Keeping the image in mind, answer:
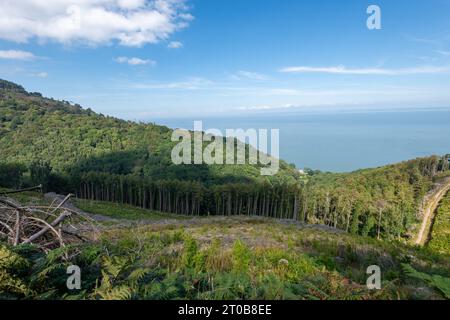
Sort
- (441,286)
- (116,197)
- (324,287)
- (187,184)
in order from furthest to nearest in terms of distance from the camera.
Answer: (116,197), (187,184), (441,286), (324,287)

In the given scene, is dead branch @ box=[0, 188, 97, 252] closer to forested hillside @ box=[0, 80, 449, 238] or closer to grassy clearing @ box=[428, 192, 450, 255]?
grassy clearing @ box=[428, 192, 450, 255]

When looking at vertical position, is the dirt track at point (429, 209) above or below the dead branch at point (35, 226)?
Answer: below

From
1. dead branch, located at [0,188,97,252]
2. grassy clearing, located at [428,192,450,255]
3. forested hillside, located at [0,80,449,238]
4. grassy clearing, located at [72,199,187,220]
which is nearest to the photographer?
dead branch, located at [0,188,97,252]

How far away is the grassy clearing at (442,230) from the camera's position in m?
36.6

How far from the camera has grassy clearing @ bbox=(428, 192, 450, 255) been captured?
120 ft

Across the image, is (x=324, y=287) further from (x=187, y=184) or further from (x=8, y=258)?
(x=187, y=184)

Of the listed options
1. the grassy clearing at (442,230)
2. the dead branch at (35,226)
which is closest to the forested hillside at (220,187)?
the grassy clearing at (442,230)

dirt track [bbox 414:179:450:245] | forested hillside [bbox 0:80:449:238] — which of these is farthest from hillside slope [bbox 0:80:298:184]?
dirt track [bbox 414:179:450:245]

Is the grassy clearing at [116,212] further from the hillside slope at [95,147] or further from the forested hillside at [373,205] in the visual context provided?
the hillside slope at [95,147]

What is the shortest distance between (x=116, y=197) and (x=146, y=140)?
6204 cm

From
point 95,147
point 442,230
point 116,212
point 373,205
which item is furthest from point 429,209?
point 95,147

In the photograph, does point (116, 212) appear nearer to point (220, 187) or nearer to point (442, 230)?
point (220, 187)
